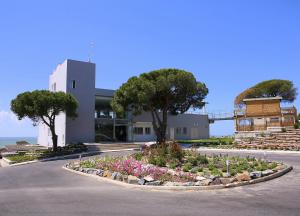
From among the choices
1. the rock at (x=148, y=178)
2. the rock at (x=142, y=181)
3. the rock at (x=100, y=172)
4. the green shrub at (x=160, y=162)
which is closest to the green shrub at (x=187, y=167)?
the green shrub at (x=160, y=162)

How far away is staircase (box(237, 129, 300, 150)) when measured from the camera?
1204 inches

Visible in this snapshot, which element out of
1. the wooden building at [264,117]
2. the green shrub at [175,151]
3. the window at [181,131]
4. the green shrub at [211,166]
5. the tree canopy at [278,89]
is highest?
the tree canopy at [278,89]

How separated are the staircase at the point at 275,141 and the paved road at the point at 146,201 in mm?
17348

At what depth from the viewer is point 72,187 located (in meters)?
13.7

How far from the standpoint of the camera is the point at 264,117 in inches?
1522

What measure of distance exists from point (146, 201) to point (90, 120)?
1298 inches

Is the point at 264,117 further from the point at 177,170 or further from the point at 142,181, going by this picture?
the point at 142,181

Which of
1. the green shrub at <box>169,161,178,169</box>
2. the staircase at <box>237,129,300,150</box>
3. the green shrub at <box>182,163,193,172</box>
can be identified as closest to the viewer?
the green shrub at <box>182,163,193,172</box>

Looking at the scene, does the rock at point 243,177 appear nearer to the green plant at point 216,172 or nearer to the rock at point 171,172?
the green plant at point 216,172

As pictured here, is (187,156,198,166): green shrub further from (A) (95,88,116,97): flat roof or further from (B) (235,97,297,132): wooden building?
(A) (95,88,116,97): flat roof

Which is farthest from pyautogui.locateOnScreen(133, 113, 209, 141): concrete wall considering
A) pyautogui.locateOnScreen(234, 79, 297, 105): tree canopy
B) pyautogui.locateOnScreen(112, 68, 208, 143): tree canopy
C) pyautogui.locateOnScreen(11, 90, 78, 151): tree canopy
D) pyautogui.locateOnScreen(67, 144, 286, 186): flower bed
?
pyautogui.locateOnScreen(67, 144, 286, 186): flower bed

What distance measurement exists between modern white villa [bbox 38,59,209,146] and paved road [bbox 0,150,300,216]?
27.9m

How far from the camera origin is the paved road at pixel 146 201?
29.3 ft

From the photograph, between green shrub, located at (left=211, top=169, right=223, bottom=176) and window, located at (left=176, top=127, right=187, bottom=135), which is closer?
Answer: green shrub, located at (left=211, top=169, right=223, bottom=176)
